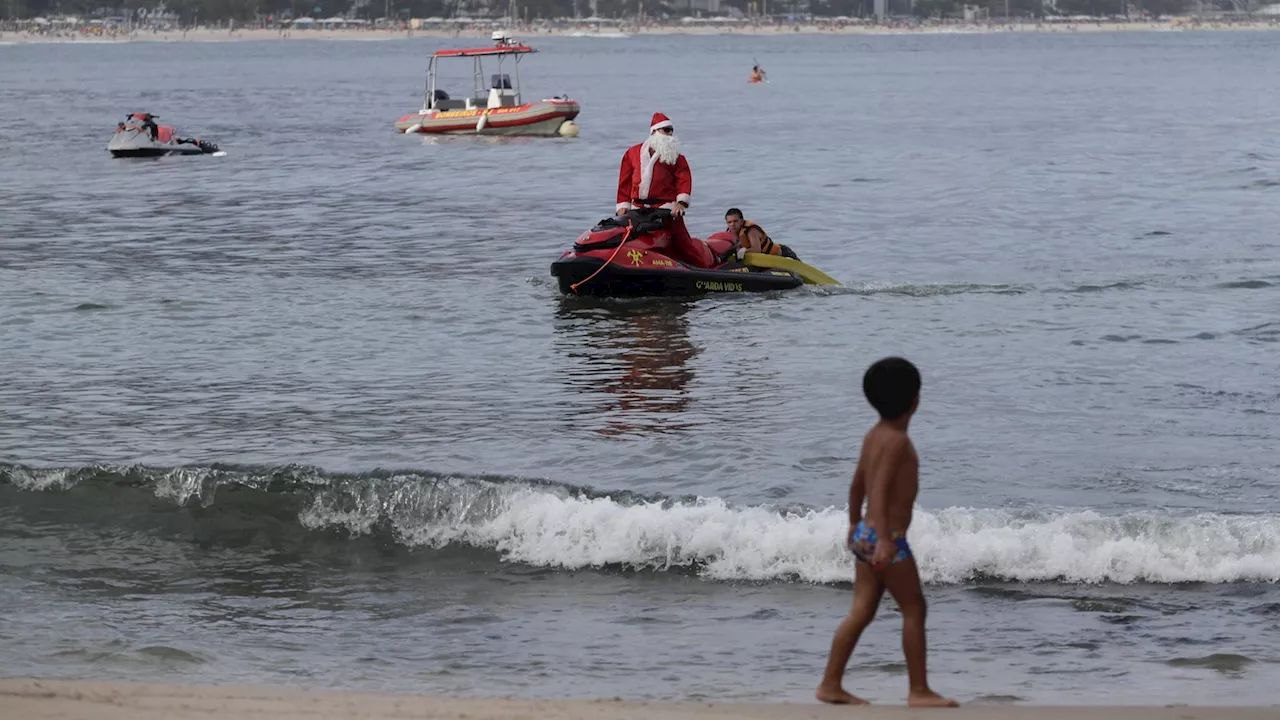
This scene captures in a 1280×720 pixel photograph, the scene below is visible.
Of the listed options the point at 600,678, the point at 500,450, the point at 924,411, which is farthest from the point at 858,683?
the point at 924,411

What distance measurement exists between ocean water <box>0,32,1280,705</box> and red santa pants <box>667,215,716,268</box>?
19.8 inches

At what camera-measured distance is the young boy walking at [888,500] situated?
241 inches

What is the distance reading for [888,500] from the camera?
6.18 m

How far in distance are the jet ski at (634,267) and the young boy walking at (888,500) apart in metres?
12.1

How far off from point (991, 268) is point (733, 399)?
9.65 meters

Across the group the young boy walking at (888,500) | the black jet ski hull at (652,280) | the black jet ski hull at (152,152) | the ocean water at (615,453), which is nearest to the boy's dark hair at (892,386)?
the young boy walking at (888,500)

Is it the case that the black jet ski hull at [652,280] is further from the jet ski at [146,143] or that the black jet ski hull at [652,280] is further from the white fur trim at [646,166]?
the jet ski at [146,143]

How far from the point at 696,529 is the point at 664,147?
8.48 metres

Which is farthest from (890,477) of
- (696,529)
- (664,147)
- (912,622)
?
(664,147)

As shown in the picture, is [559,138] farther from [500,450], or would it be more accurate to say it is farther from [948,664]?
[948,664]

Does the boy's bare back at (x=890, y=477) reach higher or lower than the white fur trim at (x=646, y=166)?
lower

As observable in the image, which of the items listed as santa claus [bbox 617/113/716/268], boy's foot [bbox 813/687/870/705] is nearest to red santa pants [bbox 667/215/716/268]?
santa claus [bbox 617/113/716/268]

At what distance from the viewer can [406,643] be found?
837 cm

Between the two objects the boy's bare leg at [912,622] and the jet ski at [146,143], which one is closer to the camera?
the boy's bare leg at [912,622]
